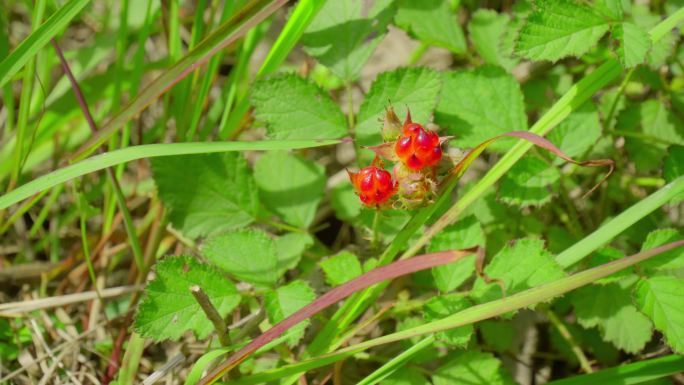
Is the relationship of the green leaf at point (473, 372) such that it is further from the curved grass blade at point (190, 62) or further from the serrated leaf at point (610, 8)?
the curved grass blade at point (190, 62)

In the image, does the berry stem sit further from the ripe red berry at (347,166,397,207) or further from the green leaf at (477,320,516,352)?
the green leaf at (477,320,516,352)

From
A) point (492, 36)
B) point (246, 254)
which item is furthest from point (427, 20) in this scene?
point (246, 254)

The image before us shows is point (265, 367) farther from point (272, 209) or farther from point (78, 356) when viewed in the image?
point (78, 356)

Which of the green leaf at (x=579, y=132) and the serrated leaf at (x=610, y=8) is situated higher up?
the serrated leaf at (x=610, y=8)

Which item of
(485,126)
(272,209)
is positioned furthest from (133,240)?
(485,126)

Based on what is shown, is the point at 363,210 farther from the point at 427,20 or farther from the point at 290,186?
the point at 427,20

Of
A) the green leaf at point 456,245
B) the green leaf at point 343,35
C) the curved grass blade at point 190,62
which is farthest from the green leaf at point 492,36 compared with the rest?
the curved grass blade at point 190,62

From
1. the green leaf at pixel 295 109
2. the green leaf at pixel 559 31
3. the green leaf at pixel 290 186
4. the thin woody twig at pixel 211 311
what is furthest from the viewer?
the green leaf at pixel 290 186
